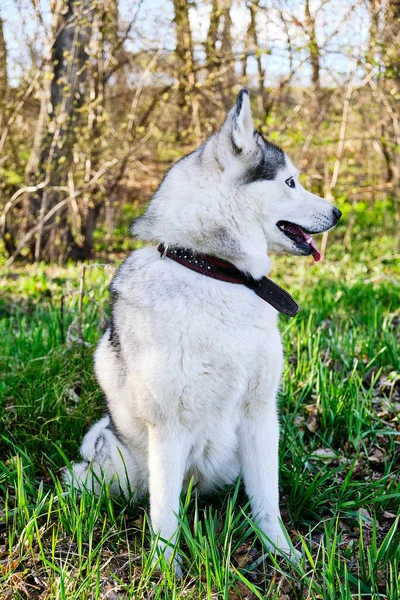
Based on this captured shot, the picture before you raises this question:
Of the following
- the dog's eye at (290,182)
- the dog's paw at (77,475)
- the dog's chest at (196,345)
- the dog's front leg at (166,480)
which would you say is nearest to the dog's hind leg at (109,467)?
the dog's paw at (77,475)

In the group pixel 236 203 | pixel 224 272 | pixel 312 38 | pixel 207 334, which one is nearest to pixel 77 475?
pixel 207 334

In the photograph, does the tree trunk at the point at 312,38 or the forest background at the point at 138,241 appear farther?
the tree trunk at the point at 312,38

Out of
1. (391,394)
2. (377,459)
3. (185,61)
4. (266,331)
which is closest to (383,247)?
(185,61)

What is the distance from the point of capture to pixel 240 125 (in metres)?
2.15

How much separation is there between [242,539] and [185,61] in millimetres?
6512

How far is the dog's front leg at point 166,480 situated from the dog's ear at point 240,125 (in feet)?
3.75

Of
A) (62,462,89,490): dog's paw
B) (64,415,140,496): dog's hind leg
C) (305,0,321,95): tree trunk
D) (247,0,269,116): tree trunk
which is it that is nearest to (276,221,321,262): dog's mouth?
(64,415,140,496): dog's hind leg

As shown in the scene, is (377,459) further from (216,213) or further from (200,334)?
(216,213)

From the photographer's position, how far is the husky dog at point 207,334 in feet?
6.89

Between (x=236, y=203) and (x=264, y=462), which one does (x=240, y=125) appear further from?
(x=264, y=462)

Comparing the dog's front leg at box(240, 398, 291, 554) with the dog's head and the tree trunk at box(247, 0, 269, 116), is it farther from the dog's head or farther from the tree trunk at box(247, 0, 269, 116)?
the tree trunk at box(247, 0, 269, 116)

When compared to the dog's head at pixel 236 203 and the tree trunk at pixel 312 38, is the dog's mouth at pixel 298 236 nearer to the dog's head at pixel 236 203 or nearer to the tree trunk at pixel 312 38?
the dog's head at pixel 236 203

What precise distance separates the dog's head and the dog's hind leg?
95cm

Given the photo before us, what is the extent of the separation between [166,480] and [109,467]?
18.1 inches
